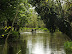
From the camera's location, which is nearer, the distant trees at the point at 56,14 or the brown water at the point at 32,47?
the brown water at the point at 32,47

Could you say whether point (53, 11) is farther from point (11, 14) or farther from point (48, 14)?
point (11, 14)

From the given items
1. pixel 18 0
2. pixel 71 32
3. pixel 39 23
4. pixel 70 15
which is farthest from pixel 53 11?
pixel 39 23

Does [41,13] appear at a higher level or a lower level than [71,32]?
higher

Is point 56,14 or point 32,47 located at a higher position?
point 56,14

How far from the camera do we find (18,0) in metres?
22.1

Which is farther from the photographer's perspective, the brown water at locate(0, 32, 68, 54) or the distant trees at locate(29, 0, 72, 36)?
the distant trees at locate(29, 0, 72, 36)

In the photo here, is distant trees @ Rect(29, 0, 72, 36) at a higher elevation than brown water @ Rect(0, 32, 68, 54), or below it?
higher

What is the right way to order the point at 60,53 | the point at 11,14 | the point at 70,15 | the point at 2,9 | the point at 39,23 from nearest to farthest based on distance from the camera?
the point at 60,53 < the point at 70,15 < the point at 2,9 < the point at 11,14 < the point at 39,23

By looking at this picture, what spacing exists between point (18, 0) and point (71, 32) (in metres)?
8.26

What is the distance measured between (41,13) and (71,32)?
4.50 metres

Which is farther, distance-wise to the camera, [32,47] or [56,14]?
[56,14]

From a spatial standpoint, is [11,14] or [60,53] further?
[11,14]

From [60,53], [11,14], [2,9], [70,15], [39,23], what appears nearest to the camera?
[60,53]

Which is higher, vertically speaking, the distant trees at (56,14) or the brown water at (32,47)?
the distant trees at (56,14)
